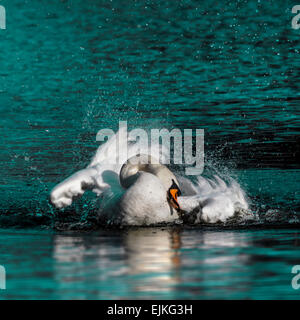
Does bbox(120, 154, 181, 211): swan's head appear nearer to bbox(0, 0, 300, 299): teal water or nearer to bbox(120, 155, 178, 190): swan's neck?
bbox(120, 155, 178, 190): swan's neck

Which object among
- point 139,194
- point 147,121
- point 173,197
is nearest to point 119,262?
point 139,194

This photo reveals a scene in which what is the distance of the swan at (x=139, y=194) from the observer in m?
8.12

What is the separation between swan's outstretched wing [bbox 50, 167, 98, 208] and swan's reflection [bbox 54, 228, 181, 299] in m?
0.70

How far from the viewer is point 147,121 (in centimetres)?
1436

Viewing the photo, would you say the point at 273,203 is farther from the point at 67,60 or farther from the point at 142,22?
the point at 142,22

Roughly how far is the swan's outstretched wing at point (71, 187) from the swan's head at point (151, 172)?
388 mm

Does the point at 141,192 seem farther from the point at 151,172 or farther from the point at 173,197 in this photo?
the point at 151,172

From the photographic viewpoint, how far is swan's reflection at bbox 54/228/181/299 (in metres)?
5.66

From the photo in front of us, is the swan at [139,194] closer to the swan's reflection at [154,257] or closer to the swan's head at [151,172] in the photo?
the swan's head at [151,172]

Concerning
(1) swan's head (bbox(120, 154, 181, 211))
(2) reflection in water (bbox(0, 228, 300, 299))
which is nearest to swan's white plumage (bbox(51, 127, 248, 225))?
(1) swan's head (bbox(120, 154, 181, 211))

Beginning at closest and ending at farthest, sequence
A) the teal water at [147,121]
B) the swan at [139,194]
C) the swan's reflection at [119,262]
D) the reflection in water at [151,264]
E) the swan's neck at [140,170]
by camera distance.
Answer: the reflection in water at [151,264] < the swan's reflection at [119,262] < the teal water at [147,121] < the swan at [139,194] < the swan's neck at [140,170]

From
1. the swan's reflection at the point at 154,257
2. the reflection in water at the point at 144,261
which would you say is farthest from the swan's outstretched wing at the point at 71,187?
the swan's reflection at the point at 154,257

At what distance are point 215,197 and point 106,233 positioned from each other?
1.34m

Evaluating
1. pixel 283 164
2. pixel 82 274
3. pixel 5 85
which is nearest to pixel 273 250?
pixel 82 274
